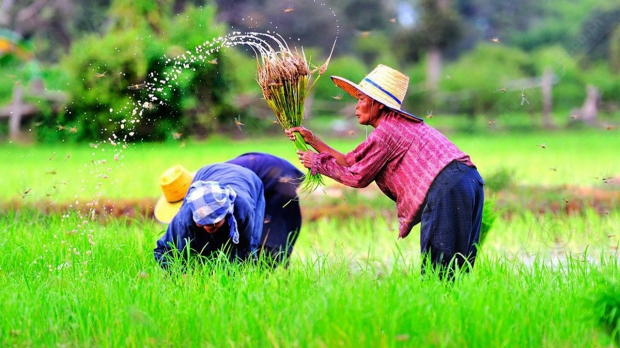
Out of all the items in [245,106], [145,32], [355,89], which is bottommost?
[245,106]

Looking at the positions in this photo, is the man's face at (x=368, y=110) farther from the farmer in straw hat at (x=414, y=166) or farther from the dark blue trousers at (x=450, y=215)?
the dark blue trousers at (x=450, y=215)

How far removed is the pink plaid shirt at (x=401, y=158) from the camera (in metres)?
4.09

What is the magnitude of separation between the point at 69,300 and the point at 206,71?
1254cm

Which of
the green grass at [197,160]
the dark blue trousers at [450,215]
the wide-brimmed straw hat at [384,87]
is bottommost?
the green grass at [197,160]

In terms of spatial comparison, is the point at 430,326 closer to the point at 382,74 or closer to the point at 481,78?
the point at 382,74

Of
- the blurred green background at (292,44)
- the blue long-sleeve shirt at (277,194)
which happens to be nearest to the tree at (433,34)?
the blurred green background at (292,44)

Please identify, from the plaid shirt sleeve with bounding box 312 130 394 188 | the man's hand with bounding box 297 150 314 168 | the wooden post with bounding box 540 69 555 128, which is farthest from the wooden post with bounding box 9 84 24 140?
the plaid shirt sleeve with bounding box 312 130 394 188

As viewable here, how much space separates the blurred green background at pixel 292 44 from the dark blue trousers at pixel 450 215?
28.9 feet

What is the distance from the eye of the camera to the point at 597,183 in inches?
372

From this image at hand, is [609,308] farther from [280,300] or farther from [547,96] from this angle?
[547,96]

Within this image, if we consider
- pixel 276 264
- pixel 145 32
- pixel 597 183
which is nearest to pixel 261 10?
pixel 145 32

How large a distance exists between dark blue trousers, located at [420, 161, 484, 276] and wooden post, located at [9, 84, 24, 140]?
47.7 ft

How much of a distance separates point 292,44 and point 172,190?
19.7 meters

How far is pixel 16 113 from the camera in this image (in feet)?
57.0
